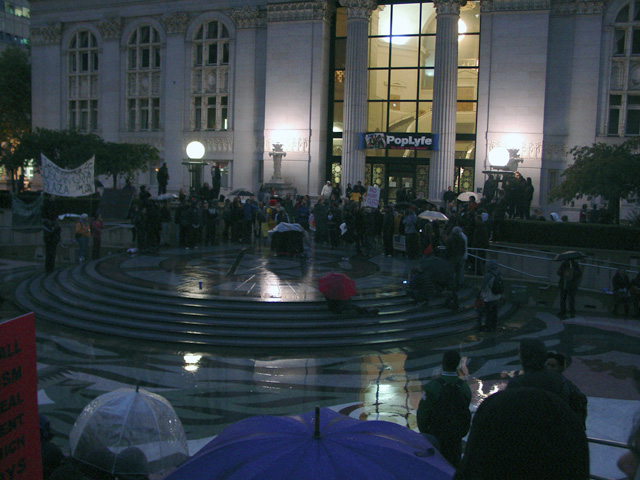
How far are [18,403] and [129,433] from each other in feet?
4.87

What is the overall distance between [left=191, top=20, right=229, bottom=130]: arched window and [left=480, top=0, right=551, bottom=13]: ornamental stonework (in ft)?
53.4

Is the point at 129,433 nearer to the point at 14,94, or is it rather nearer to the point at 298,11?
the point at 298,11

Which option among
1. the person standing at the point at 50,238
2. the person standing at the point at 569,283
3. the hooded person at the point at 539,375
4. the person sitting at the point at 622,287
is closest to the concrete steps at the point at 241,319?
the person standing at the point at 569,283

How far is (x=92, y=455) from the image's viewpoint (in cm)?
511

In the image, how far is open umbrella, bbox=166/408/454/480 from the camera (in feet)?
11.9

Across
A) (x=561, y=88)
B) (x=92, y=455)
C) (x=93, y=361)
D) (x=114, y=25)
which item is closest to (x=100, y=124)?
(x=114, y=25)

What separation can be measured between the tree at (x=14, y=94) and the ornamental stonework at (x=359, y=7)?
28.0 meters

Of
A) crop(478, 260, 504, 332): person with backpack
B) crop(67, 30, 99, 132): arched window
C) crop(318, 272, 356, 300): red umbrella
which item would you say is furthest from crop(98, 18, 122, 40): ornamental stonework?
crop(478, 260, 504, 332): person with backpack

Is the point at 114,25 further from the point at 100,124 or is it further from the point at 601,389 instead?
the point at 601,389

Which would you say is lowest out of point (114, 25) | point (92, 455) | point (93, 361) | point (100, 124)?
point (93, 361)

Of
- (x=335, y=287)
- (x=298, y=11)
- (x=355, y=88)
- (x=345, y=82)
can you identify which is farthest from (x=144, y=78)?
(x=335, y=287)

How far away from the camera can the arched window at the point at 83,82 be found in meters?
45.7

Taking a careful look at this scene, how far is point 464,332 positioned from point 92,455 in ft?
37.9

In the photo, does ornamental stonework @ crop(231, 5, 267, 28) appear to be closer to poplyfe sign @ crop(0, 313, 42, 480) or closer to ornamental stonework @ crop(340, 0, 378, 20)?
ornamental stonework @ crop(340, 0, 378, 20)
